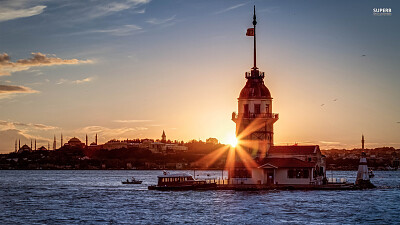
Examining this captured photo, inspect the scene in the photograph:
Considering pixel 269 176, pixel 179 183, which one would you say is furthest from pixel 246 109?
pixel 179 183

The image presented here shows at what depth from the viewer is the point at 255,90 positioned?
9425 centimetres

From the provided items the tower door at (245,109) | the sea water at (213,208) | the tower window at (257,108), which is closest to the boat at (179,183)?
the sea water at (213,208)

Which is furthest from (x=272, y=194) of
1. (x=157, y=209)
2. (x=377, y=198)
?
(x=157, y=209)

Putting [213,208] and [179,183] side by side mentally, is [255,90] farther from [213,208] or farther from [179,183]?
[213,208]

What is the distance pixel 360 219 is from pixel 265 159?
26.0m

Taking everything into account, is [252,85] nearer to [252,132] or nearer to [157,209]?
[252,132]

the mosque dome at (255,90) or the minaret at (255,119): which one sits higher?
the mosque dome at (255,90)

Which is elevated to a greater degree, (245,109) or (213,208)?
(245,109)

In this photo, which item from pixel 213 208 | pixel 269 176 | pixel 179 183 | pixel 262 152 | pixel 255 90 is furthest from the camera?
pixel 179 183

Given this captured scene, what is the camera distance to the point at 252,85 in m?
94.6

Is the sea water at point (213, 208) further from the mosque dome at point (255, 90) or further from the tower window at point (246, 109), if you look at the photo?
the mosque dome at point (255, 90)

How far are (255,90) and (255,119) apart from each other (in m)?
4.04

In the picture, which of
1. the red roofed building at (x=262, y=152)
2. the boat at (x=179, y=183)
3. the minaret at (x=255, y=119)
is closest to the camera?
the red roofed building at (x=262, y=152)

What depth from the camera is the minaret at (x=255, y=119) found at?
93.1 m
